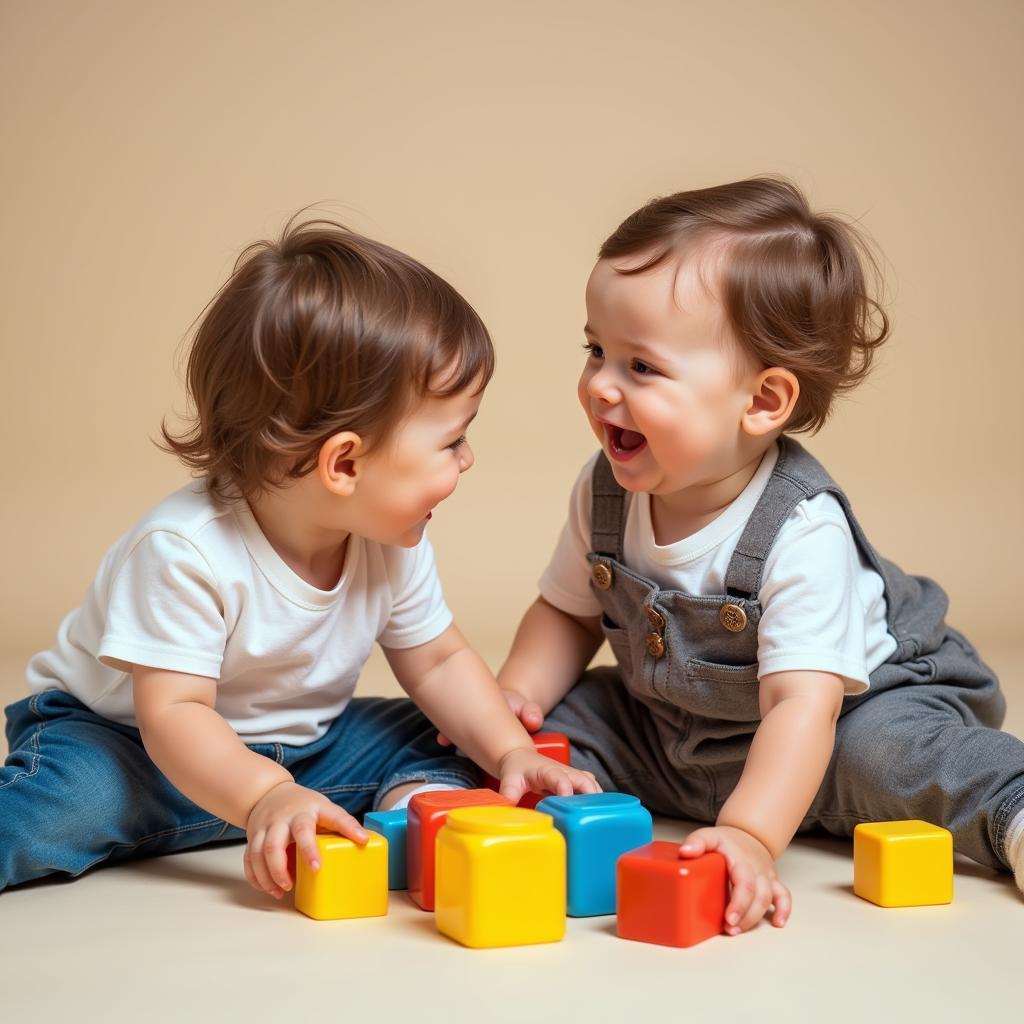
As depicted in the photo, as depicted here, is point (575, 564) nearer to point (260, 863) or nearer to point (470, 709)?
point (470, 709)

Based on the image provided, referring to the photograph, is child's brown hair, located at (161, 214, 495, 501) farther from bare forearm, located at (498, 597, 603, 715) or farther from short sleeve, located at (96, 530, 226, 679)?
bare forearm, located at (498, 597, 603, 715)

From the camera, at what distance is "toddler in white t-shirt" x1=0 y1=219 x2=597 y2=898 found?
4.99ft

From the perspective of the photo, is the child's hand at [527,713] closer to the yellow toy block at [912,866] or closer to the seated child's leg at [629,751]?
the seated child's leg at [629,751]

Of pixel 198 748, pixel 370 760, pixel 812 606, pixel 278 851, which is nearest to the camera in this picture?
pixel 278 851

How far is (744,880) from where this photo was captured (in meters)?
1.36

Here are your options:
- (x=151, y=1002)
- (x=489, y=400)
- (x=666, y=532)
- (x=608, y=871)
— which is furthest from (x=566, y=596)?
(x=489, y=400)

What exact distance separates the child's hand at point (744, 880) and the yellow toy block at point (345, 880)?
0.29m

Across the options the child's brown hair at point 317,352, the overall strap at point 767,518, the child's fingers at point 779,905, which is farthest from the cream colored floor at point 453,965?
the child's brown hair at point 317,352

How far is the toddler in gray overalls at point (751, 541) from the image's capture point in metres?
1.58

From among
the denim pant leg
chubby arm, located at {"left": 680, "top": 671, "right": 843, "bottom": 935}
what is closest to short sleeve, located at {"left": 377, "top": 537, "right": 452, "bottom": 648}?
the denim pant leg

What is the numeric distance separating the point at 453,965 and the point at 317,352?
607 millimetres

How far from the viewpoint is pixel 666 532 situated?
178 cm

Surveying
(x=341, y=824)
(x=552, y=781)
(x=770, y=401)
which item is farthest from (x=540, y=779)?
(x=770, y=401)

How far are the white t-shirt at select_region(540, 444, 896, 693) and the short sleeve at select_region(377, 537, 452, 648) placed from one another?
8.7 inches
